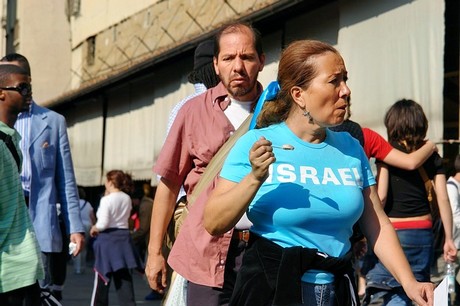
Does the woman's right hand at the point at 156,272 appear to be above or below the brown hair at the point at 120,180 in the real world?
below

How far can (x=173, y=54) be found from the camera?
21.5 meters

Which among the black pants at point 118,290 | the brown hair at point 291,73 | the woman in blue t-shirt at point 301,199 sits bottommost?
the black pants at point 118,290

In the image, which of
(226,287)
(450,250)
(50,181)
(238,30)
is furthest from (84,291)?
(226,287)

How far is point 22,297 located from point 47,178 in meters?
1.90

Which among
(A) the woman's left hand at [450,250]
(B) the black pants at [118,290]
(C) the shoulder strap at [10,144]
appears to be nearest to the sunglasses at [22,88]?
(C) the shoulder strap at [10,144]

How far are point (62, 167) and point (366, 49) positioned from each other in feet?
23.0

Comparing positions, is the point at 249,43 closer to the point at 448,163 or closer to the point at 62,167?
the point at 62,167

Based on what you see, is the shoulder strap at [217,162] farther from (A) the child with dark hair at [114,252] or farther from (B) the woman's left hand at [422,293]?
(A) the child with dark hair at [114,252]

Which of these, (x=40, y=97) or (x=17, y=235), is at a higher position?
(x=40, y=97)

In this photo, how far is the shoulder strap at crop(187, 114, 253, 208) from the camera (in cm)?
543

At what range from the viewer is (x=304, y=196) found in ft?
13.8

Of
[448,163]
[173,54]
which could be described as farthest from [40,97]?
[448,163]

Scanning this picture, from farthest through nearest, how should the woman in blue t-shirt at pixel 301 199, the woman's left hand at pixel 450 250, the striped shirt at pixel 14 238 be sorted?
the woman's left hand at pixel 450 250 → the striped shirt at pixel 14 238 → the woman in blue t-shirt at pixel 301 199

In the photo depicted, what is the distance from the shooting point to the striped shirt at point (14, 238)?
18.6ft
